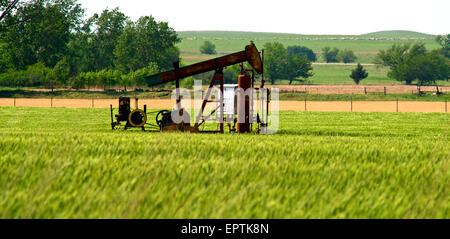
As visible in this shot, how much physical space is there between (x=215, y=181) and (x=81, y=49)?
13162cm

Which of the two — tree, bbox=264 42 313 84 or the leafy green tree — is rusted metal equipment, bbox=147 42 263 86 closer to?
the leafy green tree

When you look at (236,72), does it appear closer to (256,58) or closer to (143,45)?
(143,45)

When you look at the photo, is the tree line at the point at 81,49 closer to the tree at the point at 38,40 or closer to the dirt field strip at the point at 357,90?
the tree at the point at 38,40

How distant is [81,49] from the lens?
13362 centimetres

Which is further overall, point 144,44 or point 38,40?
point 144,44

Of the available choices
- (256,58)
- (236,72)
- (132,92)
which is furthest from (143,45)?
(256,58)

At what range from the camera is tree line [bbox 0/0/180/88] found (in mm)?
95438

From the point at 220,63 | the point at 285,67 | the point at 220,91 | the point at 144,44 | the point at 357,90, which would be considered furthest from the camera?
the point at 285,67

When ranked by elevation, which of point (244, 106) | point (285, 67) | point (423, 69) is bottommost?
point (244, 106)

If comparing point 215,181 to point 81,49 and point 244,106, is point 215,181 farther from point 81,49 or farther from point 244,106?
point 81,49

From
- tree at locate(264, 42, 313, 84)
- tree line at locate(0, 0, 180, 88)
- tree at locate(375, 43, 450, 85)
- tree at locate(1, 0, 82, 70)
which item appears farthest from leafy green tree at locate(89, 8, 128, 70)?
tree at locate(375, 43, 450, 85)

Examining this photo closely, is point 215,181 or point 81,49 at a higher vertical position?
point 81,49

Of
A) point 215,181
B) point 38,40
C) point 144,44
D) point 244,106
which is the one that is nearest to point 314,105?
point 244,106

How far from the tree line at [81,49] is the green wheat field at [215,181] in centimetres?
8367
